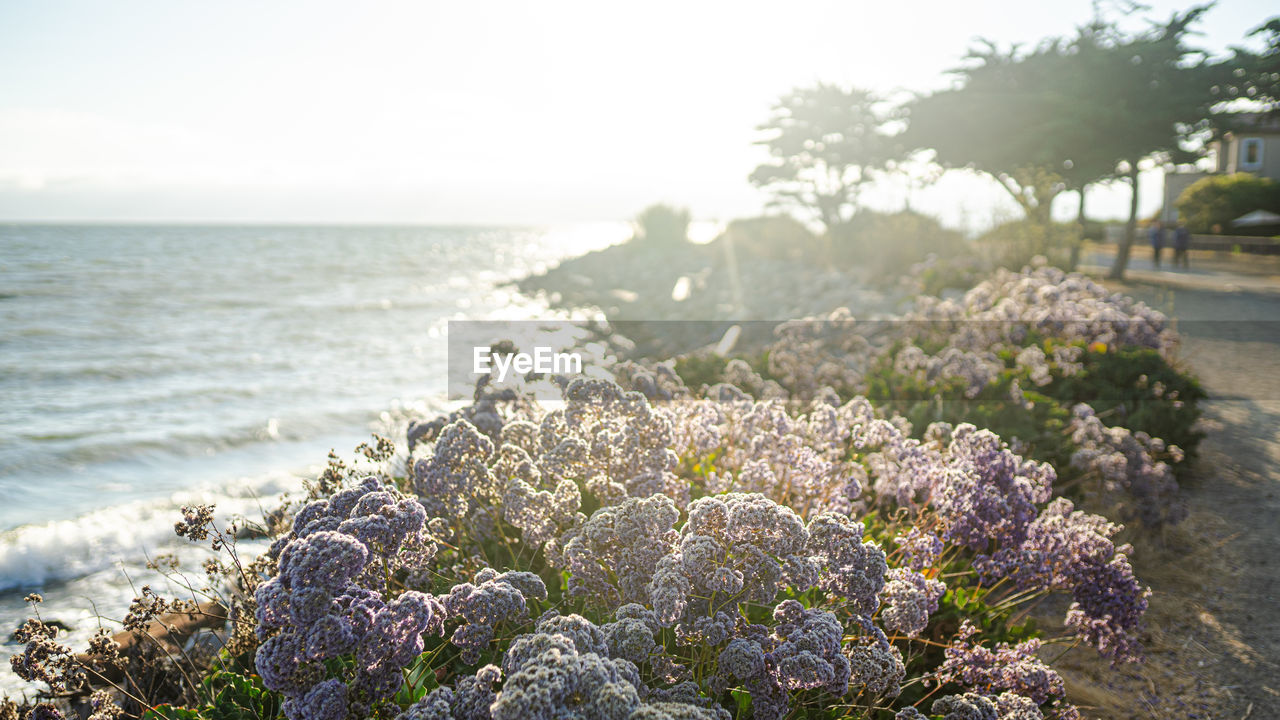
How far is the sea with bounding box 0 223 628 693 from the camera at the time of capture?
6572mm

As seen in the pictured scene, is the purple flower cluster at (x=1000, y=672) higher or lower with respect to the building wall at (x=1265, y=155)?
lower

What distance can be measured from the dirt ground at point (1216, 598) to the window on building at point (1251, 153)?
46824 millimetres

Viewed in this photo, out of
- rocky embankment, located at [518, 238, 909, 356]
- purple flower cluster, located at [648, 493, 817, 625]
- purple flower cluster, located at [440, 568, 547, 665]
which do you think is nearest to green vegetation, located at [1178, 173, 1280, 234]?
rocky embankment, located at [518, 238, 909, 356]

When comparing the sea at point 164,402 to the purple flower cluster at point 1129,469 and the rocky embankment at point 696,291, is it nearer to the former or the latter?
the rocky embankment at point 696,291

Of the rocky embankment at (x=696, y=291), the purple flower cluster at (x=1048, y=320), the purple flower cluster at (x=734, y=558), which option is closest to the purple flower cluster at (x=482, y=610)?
the purple flower cluster at (x=734, y=558)

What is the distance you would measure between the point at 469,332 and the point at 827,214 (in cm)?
1409

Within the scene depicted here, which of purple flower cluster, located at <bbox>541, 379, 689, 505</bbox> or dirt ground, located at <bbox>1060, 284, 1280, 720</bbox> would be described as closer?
purple flower cluster, located at <bbox>541, 379, 689, 505</bbox>

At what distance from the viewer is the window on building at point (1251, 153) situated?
140 ft

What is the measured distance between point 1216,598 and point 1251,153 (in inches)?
2088

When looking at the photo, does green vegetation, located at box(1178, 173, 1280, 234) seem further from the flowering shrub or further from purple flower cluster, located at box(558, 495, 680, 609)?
purple flower cluster, located at box(558, 495, 680, 609)

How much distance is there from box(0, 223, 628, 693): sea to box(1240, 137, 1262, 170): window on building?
147ft

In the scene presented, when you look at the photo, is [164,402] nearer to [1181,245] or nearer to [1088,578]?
[1088,578]

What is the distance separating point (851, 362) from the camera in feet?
25.7

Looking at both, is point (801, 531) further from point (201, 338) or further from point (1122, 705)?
point (201, 338)
